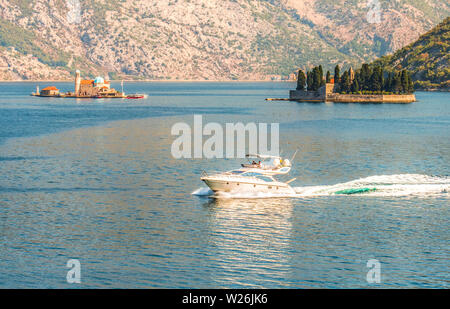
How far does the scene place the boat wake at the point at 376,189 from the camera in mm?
76938

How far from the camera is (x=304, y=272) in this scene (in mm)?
50375

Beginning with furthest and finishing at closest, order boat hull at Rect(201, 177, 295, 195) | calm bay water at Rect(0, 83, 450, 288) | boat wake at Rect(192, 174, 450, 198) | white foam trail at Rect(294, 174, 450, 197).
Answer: white foam trail at Rect(294, 174, 450, 197)
boat wake at Rect(192, 174, 450, 198)
boat hull at Rect(201, 177, 295, 195)
calm bay water at Rect(0, 83, 450, 288)

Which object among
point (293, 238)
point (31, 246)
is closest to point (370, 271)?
point (293, 238)

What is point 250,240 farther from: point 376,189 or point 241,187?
point 376,189

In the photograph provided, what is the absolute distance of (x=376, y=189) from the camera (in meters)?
79.6

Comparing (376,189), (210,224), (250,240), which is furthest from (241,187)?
(250,240)

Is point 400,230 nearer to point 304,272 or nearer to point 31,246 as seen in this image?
point 304,272

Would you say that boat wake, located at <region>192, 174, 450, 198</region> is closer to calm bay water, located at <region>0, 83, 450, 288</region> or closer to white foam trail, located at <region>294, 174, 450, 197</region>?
white foam trail, located at <region>294, 174, 450, 197</region>

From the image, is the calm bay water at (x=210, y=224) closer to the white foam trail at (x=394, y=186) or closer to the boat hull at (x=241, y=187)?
the white foam trail at (x=394, y=186)

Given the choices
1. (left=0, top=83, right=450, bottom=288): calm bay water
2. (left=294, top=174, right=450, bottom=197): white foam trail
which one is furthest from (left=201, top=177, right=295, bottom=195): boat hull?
(left=294, top=174, right=450, bottom=197): white foam trail

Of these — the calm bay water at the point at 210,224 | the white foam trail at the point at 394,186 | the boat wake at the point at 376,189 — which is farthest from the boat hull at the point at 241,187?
the white foam trail at the point at 394,186

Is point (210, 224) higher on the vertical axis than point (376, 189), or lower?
lower

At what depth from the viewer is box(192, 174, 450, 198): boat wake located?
252 ft
